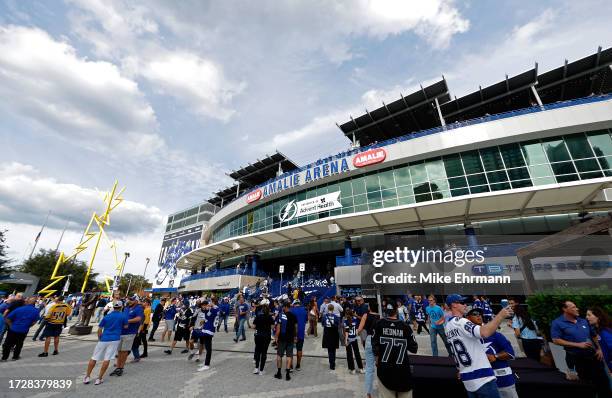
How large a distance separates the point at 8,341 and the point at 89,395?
508 centimetres

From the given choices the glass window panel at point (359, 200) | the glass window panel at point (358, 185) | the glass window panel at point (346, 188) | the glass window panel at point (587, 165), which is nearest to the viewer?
the glass window panel at point (587, 165)

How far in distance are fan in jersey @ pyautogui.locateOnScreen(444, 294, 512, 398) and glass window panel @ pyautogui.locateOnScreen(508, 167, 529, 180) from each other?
2011 cm

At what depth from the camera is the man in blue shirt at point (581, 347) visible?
405 centimetres

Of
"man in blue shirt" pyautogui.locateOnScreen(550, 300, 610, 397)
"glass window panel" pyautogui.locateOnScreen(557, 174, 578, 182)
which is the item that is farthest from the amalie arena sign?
"man in blue shirt" pyautogui.locateOnScreen(550, 300, 610, 397)

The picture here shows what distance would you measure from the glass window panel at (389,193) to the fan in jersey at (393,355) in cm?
1876

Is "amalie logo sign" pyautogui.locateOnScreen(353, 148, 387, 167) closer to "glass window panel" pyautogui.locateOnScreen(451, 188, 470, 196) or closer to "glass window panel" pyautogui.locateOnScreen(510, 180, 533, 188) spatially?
"glass window panel" pyautogui.locateOnScreen(451, 188, 470, 196)

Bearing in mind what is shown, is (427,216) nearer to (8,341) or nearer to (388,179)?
(388,179)

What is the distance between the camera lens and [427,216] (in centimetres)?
2125

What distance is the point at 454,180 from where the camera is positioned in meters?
20.1

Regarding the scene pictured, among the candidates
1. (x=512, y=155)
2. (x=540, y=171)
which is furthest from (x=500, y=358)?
(x=512, y=155)

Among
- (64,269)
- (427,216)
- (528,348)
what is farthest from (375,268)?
(64,269)

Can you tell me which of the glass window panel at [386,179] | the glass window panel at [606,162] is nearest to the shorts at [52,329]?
the glass window panel at [386,179]

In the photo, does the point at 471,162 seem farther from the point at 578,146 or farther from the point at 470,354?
the point at 470,354

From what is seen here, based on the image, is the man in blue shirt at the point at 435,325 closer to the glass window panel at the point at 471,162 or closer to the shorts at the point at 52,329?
the shorts at the point at 52,329
